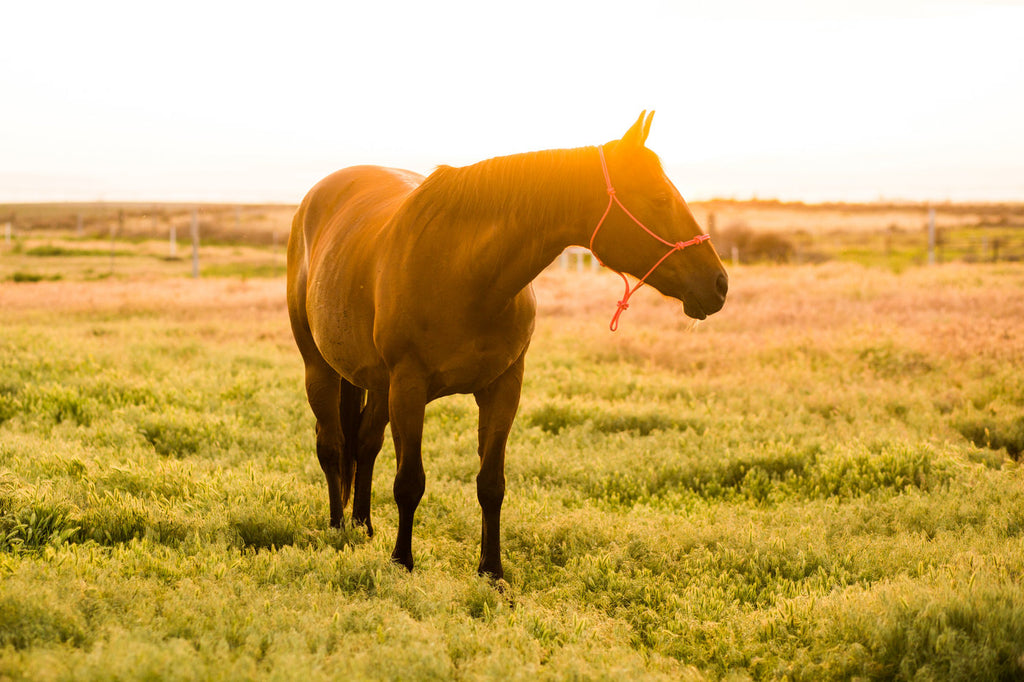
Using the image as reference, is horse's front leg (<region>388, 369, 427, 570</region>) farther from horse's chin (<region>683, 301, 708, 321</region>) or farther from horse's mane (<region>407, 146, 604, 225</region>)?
horse's chin (<region>683, 301, 708, 321</region>)

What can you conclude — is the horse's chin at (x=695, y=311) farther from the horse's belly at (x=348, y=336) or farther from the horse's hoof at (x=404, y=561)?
the horse's hoof at (x=404, y=561)

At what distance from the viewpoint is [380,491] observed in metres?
6.16

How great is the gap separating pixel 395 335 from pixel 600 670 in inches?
76.1

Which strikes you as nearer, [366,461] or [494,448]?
[494,448]

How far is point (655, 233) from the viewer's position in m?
3.86

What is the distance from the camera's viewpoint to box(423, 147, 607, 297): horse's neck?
4004mm

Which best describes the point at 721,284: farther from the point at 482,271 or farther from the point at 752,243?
the point at 752,243

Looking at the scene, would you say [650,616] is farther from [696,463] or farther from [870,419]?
[870,419]

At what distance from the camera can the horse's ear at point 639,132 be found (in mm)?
3877

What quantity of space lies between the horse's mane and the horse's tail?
1.80 meters

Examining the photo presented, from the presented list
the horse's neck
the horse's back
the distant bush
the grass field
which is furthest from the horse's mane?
the distant bush

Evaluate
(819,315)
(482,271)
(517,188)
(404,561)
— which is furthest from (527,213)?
(819,315)

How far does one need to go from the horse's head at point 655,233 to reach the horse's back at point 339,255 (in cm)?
150

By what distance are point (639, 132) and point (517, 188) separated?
660mm
